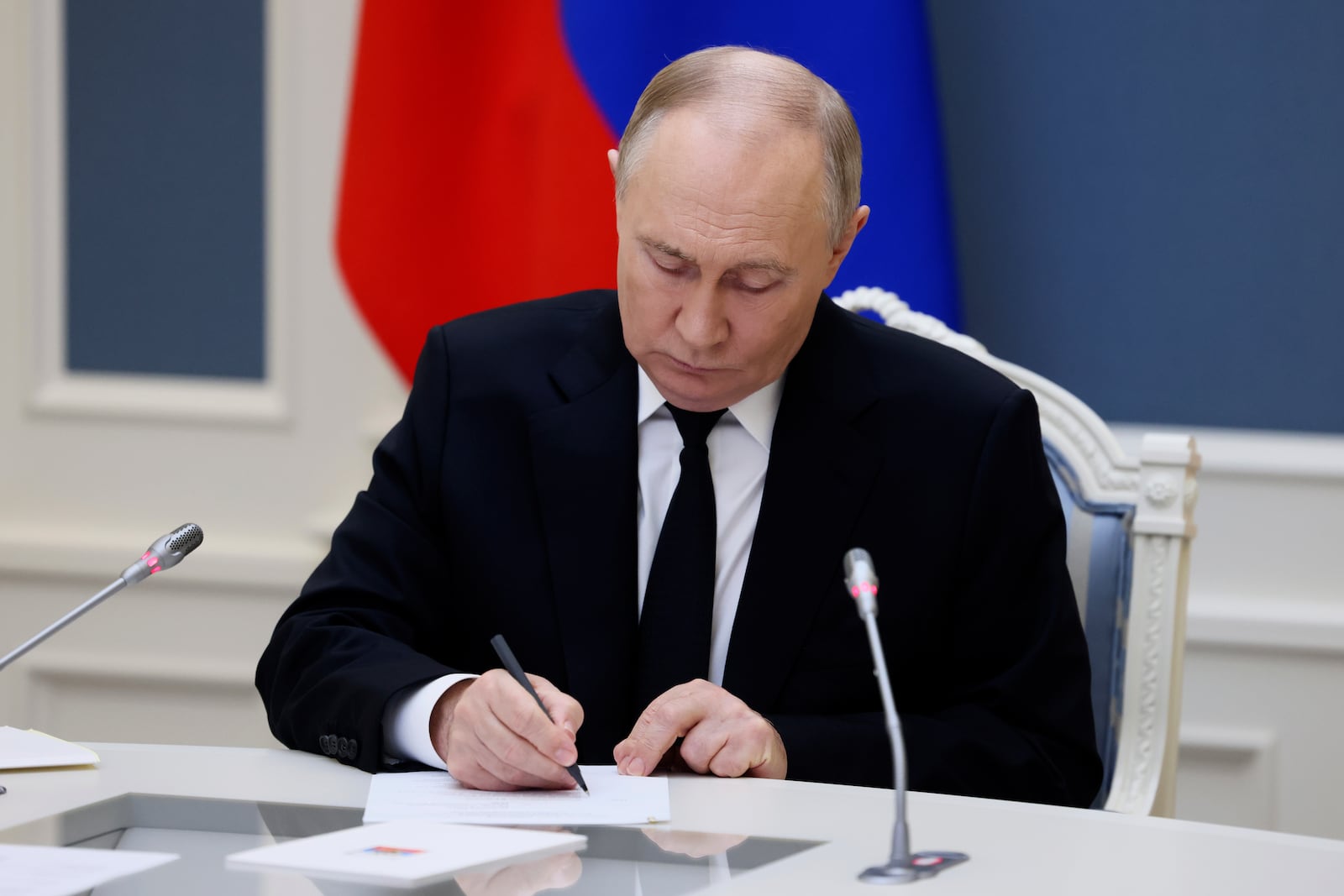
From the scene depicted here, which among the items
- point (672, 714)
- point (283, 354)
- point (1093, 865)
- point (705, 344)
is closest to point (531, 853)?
point (672, 714)

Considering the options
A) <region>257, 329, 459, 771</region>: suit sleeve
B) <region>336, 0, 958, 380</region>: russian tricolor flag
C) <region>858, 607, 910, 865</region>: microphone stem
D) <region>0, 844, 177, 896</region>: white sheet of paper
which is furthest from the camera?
<region>336, 0, 958, 380</region>: russian tricolor flag

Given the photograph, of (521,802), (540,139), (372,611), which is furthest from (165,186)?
(521,802)

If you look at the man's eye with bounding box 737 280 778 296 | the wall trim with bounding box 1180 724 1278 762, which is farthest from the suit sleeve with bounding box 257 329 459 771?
the wall trim with bounding box 1180 724 1278 762

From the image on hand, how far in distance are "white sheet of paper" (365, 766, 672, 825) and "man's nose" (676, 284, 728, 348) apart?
464 mm

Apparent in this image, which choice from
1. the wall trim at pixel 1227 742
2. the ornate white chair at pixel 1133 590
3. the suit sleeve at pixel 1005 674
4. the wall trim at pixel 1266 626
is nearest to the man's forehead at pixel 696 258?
the suit sleeve at pixel 1005 674

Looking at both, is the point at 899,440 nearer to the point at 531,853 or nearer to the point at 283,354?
the point at 531,853

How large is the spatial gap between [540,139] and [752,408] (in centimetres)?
111

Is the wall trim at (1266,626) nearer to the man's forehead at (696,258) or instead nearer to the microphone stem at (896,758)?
Answer: the man's forehead at (696,258)

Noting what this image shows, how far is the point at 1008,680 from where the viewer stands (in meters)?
1.65

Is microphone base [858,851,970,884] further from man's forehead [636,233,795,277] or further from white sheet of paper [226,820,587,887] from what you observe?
man's forehead [636,233,795,277]

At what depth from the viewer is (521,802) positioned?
1252 millimetres

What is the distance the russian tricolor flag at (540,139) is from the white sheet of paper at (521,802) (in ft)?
4.39

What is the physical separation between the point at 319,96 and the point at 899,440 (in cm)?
165

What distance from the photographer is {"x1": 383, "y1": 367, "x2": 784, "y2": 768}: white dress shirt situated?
1693mm
